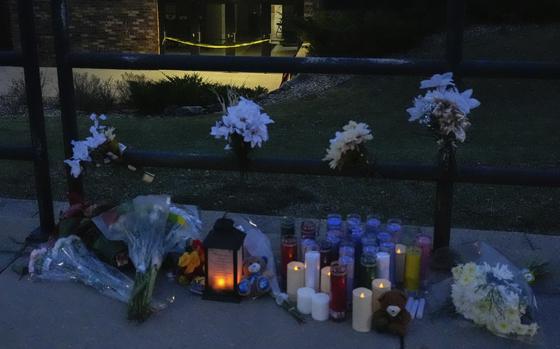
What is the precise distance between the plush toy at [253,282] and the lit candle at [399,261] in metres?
0.62

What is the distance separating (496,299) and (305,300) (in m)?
0.81

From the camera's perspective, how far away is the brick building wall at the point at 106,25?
19.9 m

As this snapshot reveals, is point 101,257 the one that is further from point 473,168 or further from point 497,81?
point 497,81

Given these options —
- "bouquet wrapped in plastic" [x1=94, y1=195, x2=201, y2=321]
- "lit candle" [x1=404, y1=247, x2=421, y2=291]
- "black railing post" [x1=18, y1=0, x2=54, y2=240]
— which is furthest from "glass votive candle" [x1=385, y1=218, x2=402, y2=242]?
"black railing post" [x1=18, y1=0, x2=54, y2=240]

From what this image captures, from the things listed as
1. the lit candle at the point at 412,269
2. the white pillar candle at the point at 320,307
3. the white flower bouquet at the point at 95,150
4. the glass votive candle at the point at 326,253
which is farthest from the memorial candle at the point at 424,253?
the white flower bouquet at the point at 95,150

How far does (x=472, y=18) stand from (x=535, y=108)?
6.74 m

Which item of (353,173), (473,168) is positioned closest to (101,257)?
(353,173)

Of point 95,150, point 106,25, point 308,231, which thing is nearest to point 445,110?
point 308,231

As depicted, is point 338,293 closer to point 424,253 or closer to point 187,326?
point 424,253

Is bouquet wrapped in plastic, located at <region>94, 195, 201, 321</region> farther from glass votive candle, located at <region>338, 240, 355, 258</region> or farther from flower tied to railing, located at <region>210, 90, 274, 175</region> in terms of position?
glass votive candle, located at <region>338, 240, 355, 258</region>

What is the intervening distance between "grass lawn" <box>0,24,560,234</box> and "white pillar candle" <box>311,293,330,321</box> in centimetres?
114

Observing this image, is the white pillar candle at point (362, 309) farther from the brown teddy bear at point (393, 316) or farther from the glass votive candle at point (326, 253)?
the glass votive candle at point (326, 253)

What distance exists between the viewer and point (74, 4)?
19922mm

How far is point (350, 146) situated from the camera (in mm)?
3441
